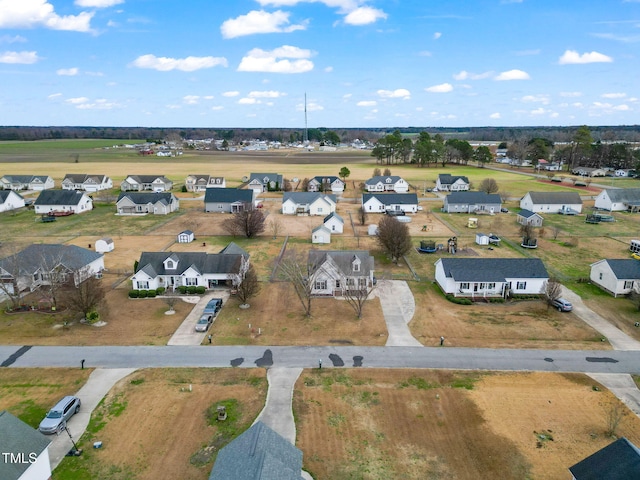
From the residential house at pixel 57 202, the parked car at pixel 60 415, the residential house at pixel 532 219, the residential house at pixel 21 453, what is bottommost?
the parked car at pixel 60 415

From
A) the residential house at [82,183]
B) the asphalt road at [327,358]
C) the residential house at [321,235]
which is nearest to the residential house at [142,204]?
the residential house at [82,183]

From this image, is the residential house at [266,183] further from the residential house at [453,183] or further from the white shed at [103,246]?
the white shed at [103,246]

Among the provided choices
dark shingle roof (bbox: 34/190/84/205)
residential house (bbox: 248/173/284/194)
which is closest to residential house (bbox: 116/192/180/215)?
dark shingle roof (bbox: 34/190/84/205)

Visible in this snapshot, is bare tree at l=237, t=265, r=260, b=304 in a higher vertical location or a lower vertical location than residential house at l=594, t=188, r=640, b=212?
lower

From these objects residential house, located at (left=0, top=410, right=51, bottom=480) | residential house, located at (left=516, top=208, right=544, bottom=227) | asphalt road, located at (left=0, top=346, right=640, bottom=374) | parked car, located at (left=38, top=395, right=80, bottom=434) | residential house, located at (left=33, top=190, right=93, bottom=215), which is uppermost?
residential house, located at (left=33, top=190, right=93, bottom=215)

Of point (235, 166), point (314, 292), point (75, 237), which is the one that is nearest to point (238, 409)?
Result: point (314, 292)

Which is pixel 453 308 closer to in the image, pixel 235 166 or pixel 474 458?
pixel 474 458

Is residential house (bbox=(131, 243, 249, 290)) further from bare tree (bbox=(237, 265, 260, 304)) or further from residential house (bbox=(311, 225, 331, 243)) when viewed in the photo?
residential house (bbox=(311, 225, 331, 243))
